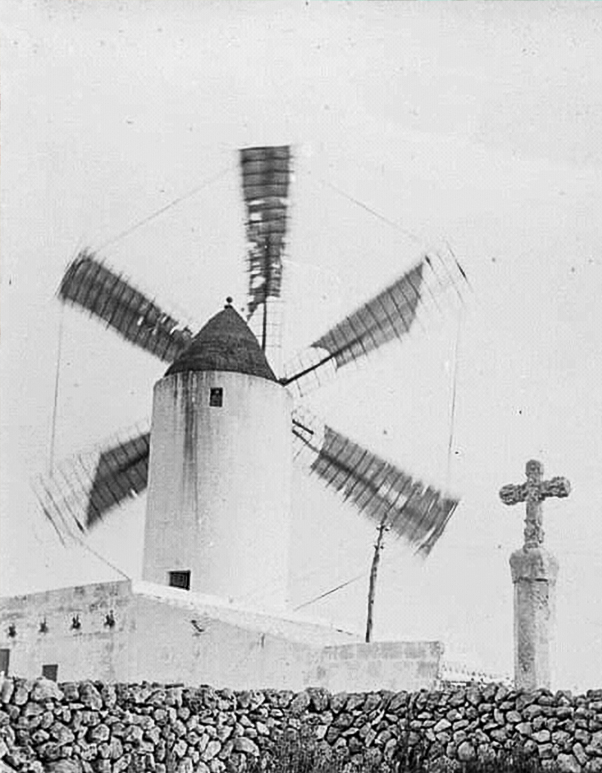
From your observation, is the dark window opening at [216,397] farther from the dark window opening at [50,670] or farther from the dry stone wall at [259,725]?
the dry stone wall at [259,725]

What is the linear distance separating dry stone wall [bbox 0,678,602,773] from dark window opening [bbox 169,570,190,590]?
8096 millimetres

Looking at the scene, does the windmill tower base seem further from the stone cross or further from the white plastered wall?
the stone cross

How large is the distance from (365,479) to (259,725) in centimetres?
1259

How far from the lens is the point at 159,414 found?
2228 centimetres

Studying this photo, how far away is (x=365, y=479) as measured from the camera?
2553 centimetres

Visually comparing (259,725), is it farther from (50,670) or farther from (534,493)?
(50,670)

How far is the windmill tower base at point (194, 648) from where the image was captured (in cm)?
1809

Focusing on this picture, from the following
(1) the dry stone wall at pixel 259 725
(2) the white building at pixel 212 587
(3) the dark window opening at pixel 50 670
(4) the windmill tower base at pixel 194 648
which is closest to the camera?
(1) the dry stone wall at pixel 259 725

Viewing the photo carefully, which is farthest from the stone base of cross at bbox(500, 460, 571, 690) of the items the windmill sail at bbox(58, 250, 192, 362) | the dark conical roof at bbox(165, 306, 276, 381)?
the windmill sail at bbox(58, 250, 192, 362)

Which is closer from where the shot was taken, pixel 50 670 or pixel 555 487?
pixel 555 487

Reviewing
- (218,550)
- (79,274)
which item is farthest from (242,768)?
(79,274)

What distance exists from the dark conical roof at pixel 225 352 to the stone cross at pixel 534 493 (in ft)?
22.3

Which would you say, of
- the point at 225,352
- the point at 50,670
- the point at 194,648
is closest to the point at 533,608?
the point at 194,648

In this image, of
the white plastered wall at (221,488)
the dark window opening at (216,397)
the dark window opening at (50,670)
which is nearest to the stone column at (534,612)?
the white plastered wall at (221,488)
